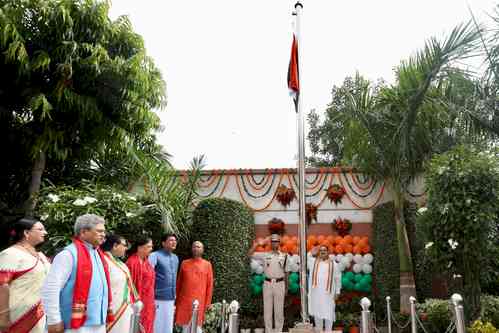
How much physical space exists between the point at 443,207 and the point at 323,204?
3.41 metres

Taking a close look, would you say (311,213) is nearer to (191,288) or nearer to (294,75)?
(191,288)

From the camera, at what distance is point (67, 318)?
3.55 metres

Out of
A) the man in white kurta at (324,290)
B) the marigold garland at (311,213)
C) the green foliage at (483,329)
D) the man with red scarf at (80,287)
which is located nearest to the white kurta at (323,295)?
the man in white kurta at (324,290)

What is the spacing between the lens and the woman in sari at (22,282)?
3.78 metres

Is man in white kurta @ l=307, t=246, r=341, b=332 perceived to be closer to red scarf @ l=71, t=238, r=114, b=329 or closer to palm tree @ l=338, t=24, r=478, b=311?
palm tree @ l=338, t=24, r=478, b=311

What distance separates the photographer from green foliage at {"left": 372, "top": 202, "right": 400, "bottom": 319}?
965 cm

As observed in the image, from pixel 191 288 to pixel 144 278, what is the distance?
120 cm

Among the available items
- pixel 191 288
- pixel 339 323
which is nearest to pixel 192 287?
pixel 191 288

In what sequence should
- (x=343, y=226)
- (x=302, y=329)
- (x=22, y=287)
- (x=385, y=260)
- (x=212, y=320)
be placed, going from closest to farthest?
(x=22, y=287) → (x=302, y=329) → (x=212, y=320) → (x=385, y=260) → (x=343, y=226)

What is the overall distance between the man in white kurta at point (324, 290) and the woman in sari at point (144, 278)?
3.61 metres

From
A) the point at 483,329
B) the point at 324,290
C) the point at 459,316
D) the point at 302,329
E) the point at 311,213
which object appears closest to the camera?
the point at 459,316

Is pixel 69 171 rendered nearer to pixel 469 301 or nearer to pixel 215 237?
pixel 215 237

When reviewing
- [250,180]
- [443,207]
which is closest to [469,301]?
[443,207]

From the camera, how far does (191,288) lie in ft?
22.4
